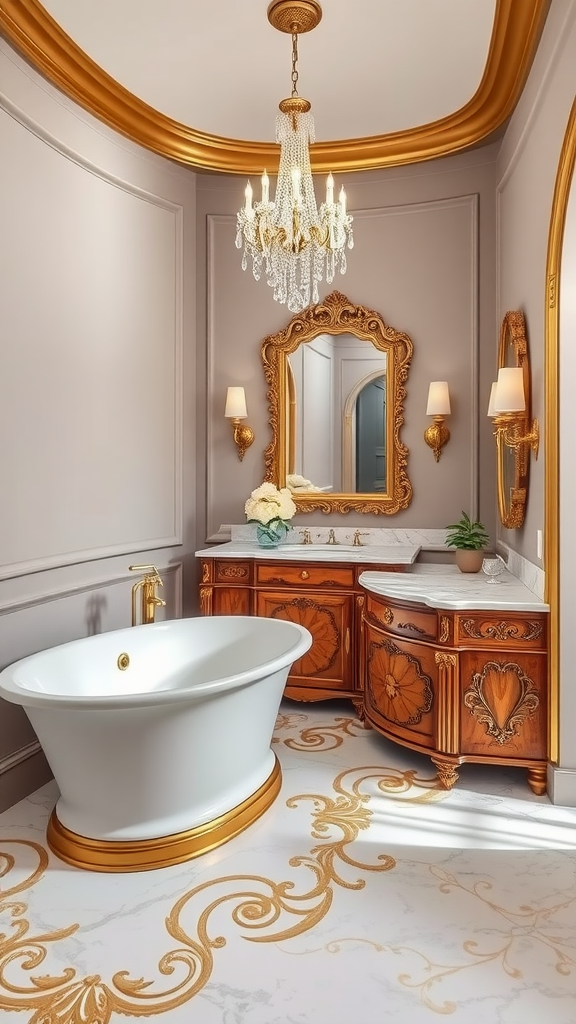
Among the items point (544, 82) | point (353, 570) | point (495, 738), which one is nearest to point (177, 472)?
point (353, 570)

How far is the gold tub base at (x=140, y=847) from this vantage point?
7.65 ft

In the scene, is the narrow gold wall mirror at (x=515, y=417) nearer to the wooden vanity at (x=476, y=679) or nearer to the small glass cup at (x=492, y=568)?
the small glass cup at (x=492, y=568)

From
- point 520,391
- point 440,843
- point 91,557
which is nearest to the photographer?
point 440,843

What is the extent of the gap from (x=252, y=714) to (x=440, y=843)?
0.79 meters

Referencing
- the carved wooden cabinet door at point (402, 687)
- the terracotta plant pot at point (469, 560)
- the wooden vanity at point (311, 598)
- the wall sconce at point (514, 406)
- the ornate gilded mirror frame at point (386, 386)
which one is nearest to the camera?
the carved wooden cabinet door at point (402, 687)

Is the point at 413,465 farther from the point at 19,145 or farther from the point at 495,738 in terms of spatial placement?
the point at 19,145

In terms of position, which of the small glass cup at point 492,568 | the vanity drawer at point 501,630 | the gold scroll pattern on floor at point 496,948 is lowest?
the gold scroll pattern on floor at point 496,948

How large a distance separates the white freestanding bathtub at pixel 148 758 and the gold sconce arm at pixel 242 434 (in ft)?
5.97

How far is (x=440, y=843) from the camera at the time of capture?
249 cm

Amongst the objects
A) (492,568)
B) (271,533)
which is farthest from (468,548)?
(271,533)

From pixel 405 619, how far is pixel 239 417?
1789 mm

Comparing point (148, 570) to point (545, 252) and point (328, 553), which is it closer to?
point (328, 553)

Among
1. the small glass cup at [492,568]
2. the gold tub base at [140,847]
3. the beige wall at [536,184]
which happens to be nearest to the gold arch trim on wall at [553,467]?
the beige wall at [536,184]

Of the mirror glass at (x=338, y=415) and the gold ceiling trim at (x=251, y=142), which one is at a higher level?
the gold ceiling trim at (x=251, y=142)
